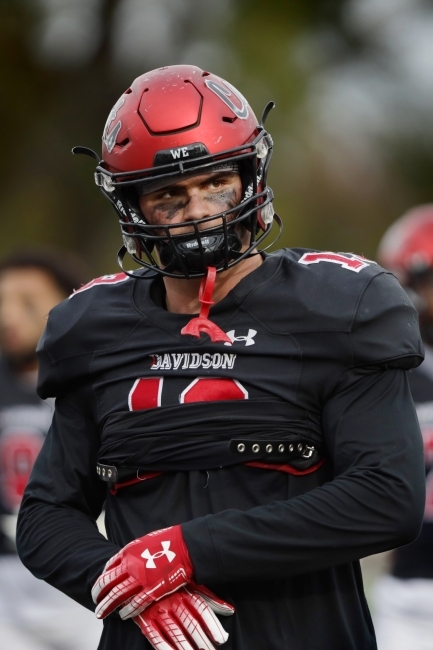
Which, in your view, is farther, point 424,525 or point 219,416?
point 424,525

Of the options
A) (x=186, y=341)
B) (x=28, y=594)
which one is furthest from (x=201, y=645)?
(x=28, y=594)

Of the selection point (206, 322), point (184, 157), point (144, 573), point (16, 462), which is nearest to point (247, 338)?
point (206, 322)

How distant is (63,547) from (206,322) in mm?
668

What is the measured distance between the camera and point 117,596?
2.38m

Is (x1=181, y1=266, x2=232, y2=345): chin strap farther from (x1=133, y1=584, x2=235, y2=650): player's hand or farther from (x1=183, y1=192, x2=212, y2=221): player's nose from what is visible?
(x1=133, y1=584, x2=235, y2=650): player's hand

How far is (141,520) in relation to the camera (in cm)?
260

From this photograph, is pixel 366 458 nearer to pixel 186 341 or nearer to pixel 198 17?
pixel 186 341

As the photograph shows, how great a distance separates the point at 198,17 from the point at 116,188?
47.6 feet

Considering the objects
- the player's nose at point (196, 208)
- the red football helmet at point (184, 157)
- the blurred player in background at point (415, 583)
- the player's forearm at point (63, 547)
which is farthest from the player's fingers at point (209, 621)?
the blurred player in background at point (415, 583)

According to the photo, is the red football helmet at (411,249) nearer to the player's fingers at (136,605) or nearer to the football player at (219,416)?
the football player at (219,416)

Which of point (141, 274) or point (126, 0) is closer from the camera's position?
point (141, 274)

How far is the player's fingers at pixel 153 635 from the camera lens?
2.36m

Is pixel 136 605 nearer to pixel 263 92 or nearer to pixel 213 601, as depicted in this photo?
pixel 213 601

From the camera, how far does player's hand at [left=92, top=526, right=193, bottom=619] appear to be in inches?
91.7
